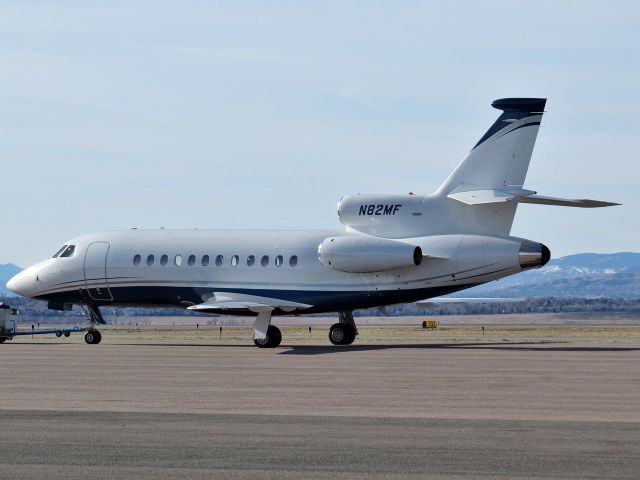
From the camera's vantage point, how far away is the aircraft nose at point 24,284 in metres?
48.3

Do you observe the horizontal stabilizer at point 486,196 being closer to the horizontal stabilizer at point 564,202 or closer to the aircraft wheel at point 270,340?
the horizontal stabilizer at point 564,202

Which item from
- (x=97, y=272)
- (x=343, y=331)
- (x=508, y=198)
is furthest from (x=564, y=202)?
(x=97, y=272)

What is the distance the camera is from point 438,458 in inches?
550

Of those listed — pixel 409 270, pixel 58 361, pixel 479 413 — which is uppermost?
pixel 409 270

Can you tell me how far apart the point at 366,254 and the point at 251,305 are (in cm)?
476

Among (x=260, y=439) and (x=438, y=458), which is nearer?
(x=438, y=458)

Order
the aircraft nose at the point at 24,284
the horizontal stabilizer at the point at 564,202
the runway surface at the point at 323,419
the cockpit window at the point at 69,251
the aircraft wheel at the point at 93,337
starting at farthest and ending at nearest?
the aircraft nose at the point at 24,284, the cockpit window at the point at 69,251, the aircraft wheel at the point at 93,337, the horizontal stabilizer at the point at 564,202, the runway surface at the point at 323,419

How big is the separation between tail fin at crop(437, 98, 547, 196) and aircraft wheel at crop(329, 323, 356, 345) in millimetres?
7806

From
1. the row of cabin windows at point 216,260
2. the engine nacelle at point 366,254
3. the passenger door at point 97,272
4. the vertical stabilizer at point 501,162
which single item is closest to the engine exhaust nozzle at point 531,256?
the vertical stabilizer at point 501,162

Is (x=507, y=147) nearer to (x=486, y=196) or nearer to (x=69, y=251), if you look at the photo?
(x=486, y=196)

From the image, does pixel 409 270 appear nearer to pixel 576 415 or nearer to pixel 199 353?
pixel 199 353

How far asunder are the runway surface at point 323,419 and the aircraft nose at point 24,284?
52.1 ft

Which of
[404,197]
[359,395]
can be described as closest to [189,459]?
[359,395]

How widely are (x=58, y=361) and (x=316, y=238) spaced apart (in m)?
11.9
